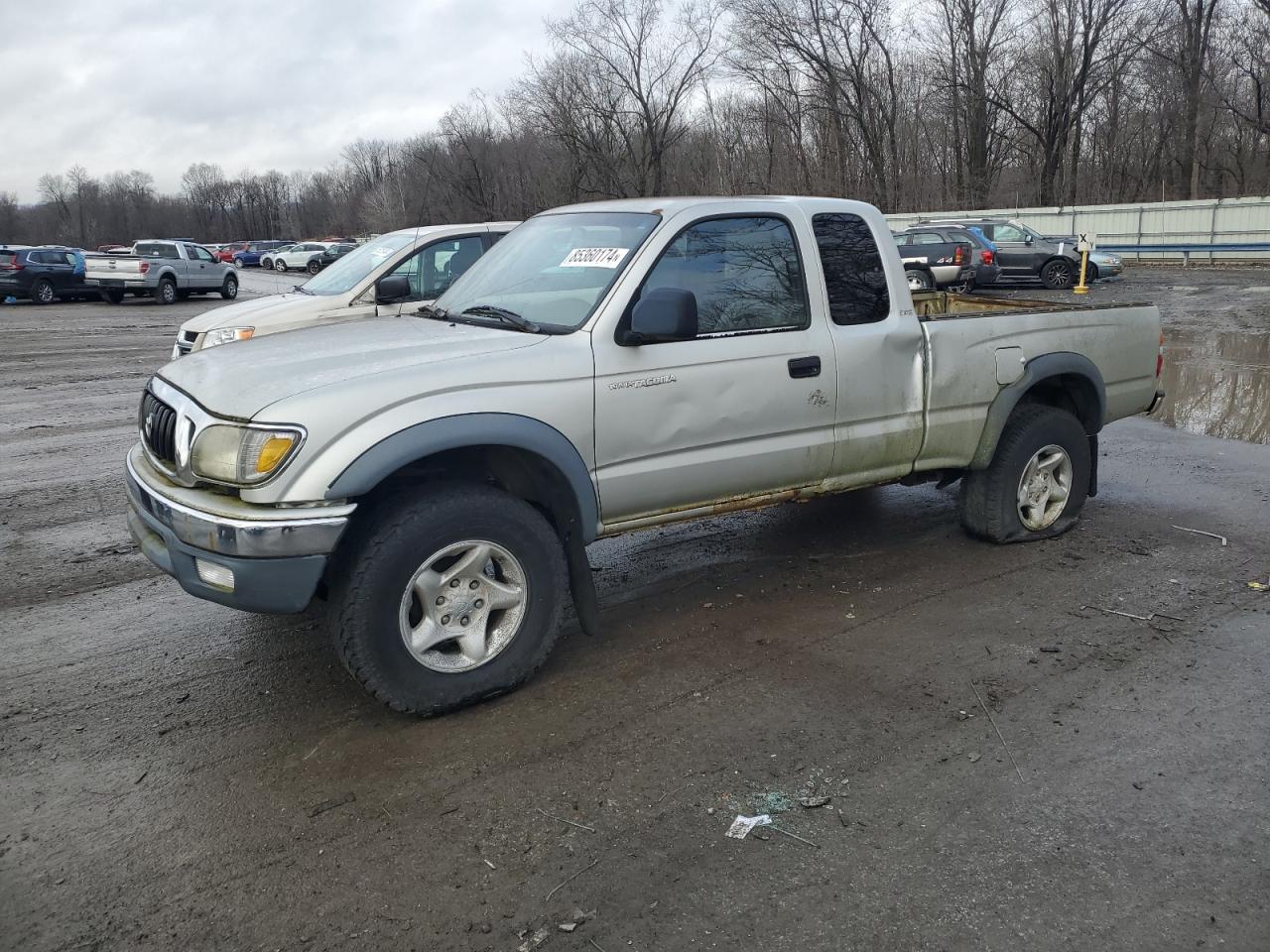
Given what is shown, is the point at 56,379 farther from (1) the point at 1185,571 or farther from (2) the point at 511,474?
(1) the point at 1185,571

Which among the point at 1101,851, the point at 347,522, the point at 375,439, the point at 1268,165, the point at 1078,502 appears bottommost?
the point at 1101,851

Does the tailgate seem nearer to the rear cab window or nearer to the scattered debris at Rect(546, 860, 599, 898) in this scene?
the rear cab window

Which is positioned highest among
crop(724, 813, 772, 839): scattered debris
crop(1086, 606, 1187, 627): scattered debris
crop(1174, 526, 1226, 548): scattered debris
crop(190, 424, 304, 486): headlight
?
crop(190, 424, 304, 486): headlight

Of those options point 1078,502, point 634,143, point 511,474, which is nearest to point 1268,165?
point 634,143

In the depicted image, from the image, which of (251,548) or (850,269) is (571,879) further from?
(850,269)

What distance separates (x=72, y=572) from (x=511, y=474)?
3.12 metres

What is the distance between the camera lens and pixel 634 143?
4559cm

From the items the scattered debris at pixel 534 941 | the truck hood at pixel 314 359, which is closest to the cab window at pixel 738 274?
the truck hood at pixel 314 359

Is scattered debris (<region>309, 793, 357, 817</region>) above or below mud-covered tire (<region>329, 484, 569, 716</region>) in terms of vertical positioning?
below

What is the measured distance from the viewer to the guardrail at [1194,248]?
28.2 meters

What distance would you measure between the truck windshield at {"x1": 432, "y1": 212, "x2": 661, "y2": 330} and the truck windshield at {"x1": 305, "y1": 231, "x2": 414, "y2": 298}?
4.53m

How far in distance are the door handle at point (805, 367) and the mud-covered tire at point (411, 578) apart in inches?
57.1

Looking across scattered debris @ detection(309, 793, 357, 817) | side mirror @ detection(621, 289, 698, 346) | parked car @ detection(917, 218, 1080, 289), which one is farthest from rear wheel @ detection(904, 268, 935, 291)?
scattered debris @ detection(309, 793, 357, 817)

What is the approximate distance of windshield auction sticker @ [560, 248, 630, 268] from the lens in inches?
178
